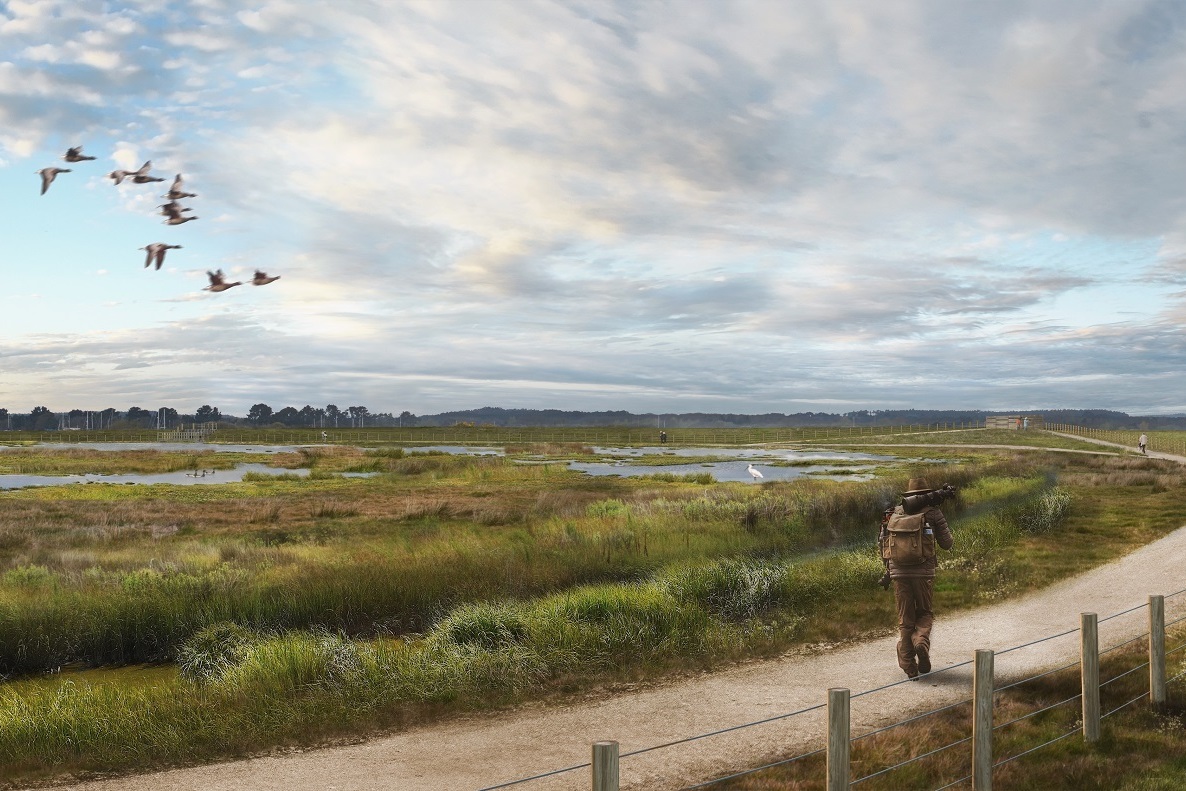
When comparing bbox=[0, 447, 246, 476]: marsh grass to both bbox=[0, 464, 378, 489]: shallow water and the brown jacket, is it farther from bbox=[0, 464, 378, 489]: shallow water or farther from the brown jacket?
the brown jacket

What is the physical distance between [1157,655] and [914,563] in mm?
3140

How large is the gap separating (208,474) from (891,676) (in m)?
61.3

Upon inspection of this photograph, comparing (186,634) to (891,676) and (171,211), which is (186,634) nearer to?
(171,211)

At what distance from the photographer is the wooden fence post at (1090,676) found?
983 cm

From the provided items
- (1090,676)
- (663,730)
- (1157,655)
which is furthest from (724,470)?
(1090,676)

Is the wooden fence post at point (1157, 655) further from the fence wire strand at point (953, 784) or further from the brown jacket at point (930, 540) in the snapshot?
the fence wire strand at point (953, 784)

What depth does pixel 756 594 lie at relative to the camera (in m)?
17.7

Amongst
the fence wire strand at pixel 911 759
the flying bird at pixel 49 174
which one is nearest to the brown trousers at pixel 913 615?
the fence wire strand at pixel 911 759

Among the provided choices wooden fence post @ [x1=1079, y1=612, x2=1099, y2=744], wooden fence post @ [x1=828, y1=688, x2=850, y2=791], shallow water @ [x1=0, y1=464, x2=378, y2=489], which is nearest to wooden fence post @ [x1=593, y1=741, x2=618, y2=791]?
wooden fence post @ [x1=828, y1=688, x2=850, y2=791]

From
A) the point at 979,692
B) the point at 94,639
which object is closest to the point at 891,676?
the point at 979,692

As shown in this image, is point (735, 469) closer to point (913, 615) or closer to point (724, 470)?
point (724, 470)

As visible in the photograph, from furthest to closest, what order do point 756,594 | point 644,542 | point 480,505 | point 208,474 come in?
point 208,474 < point 480,505 < point 644,542 < point 756,594

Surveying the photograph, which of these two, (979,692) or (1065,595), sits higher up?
(979,692)

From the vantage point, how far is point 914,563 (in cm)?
1168
